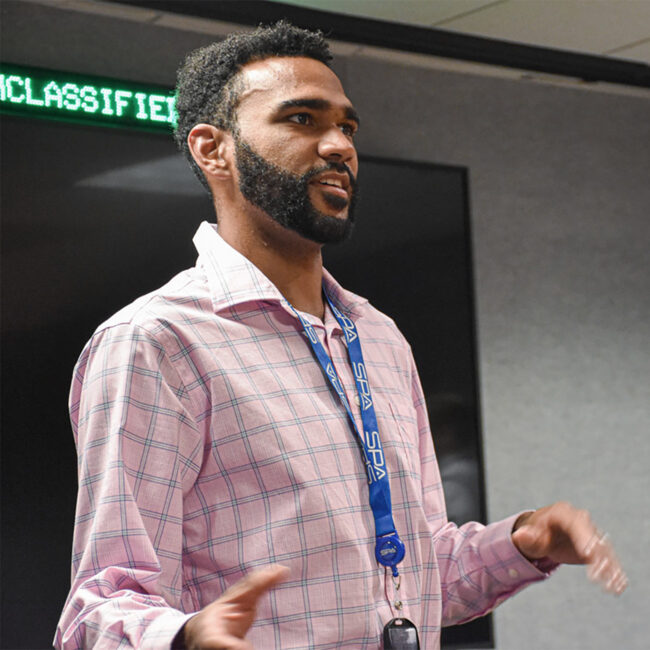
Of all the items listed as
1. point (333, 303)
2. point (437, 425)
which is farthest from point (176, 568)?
point (437, 425)

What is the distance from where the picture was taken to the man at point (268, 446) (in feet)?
4.05

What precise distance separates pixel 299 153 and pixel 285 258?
0.49 feet

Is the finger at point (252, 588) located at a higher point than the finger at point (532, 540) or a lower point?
higher

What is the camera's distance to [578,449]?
14.4 ft

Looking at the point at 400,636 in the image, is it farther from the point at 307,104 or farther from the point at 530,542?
the point at 307,104

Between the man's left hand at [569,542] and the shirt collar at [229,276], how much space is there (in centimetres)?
45

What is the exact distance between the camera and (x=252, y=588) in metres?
1.05

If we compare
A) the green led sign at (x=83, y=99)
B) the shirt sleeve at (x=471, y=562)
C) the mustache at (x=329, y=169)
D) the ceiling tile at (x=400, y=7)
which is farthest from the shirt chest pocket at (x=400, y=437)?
the ceiling tile at (x=400, y=7)

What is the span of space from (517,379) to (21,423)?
201 centimetres

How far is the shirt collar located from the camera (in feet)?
4.58

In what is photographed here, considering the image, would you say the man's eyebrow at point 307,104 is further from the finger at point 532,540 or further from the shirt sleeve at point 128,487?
the finger at point 532,540

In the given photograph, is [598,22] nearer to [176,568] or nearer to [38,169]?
[38,169]

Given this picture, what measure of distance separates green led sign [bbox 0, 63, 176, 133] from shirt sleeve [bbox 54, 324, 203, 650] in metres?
2.09

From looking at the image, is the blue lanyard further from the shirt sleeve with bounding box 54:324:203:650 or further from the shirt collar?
the shirt sleeve with bounding box 54:324:203:650
